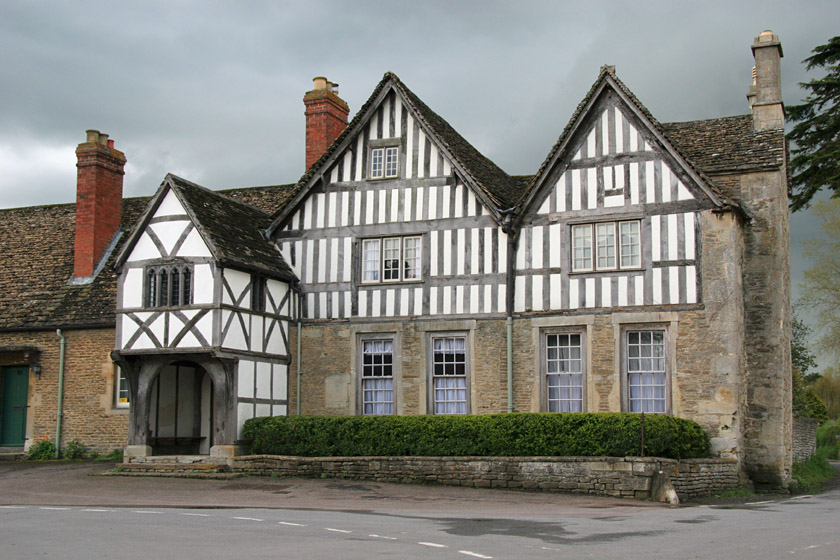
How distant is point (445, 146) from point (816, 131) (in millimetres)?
20111

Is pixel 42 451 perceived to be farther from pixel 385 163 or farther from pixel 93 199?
pixel 385 163

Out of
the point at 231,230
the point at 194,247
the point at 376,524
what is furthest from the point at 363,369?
the point at 376,524

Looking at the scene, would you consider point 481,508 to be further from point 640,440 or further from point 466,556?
point 466,556

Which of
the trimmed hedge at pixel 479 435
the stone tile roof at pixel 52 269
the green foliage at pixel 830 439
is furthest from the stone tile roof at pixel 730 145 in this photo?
the green foliage at pixel 830 439

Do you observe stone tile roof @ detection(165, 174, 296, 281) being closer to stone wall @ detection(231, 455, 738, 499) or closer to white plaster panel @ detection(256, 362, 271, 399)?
white plaster panel @ detection(256, 362, 271, 399)

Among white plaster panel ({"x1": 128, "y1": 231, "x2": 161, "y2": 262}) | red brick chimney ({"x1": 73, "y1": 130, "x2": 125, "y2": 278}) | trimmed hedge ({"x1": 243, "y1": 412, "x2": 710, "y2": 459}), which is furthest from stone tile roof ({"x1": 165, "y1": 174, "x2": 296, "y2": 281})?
red brick chimney ({"x1": 73, "y1": 130, "x2": 125, "y2": 278})

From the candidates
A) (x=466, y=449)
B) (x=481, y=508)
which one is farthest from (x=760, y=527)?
(x=466, y=449)

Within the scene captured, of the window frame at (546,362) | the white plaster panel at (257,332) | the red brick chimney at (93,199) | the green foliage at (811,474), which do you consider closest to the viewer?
the window frame at (546,362)

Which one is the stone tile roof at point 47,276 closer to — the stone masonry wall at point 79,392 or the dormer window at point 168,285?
the stone masonry wall at point 79,392

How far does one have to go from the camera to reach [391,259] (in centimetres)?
2444

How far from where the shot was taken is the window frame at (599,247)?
22031 mm

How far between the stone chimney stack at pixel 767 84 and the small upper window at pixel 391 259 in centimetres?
922

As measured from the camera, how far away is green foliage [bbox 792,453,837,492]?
2385 cm

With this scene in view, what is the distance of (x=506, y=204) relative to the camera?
2369 cm
